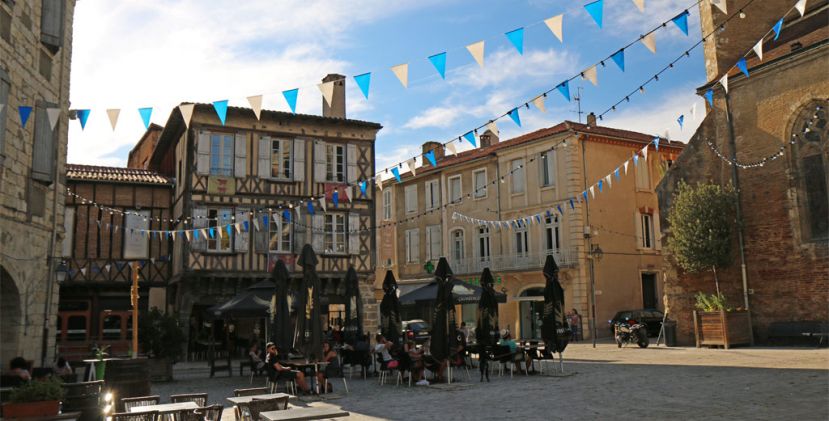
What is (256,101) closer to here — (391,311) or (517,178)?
(391,311)

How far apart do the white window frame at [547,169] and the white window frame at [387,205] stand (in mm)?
9610

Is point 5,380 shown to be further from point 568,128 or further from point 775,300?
point 568,128

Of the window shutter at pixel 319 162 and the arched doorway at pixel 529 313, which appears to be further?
the arched doorway at pixel 529 313

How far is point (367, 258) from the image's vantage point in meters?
22.3

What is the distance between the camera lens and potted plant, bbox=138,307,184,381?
1288 cm

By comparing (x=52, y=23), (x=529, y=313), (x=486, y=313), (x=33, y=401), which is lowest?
(x=33, y=401)

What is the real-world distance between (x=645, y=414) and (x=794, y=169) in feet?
39.1

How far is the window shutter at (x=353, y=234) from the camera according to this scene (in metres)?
22.1

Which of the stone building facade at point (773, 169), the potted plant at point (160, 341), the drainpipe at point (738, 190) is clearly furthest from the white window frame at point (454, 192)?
the potted plant at point (160, 341)

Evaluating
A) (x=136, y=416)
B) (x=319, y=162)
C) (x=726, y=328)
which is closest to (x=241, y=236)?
(x=319, y=162)

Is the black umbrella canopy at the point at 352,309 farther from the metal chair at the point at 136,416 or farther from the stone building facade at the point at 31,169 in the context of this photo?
the metal chair at the point at 136,416

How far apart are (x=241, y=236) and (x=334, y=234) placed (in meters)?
3.06

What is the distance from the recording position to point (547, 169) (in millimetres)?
26188

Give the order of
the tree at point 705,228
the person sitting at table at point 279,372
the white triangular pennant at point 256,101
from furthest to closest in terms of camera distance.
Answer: the tree at point 705,228 < the person sitting at table at point 279,372 < the white triangular pennant at point 256,101
